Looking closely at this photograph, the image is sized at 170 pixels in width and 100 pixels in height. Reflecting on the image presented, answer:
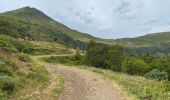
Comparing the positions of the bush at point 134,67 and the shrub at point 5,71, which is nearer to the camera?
the shrub at point 5,71

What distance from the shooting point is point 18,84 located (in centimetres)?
2516

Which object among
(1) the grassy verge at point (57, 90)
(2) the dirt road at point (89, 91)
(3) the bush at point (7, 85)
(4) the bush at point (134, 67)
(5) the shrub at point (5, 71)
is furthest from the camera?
(4) the bush at point (134, 67)

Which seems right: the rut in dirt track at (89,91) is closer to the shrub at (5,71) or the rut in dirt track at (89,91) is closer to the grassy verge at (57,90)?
the grassy verge at (57,90)

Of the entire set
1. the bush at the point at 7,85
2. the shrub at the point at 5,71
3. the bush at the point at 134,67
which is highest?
the shrub at the point at 5,71

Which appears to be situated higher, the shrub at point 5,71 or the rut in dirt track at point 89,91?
the shrub at point 5,71

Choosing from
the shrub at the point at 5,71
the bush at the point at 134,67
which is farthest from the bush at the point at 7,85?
the bush at the point at 134,67

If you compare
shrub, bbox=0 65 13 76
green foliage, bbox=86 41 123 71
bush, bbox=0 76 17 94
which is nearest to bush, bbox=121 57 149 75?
green foliage, bbox=86 41 123 71

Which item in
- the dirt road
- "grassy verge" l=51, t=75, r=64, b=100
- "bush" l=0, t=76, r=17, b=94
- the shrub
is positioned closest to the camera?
"bush" l=0, t=76, r=17, b=94

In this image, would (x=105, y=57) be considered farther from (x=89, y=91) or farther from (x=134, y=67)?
(x=89, y=91)

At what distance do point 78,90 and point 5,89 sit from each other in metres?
6.04

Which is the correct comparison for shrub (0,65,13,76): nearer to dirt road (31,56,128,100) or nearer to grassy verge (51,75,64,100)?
A: grassy verge (51,75,64,100)

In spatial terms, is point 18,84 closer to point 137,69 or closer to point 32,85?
point 32,85

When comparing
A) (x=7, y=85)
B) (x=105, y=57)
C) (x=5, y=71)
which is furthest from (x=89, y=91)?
(x=105, y=57)

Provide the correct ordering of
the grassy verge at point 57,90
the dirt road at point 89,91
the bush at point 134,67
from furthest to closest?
the bush at point 134,67 < the dirt road at point 89,91 < the grassy verge at point 57,90
